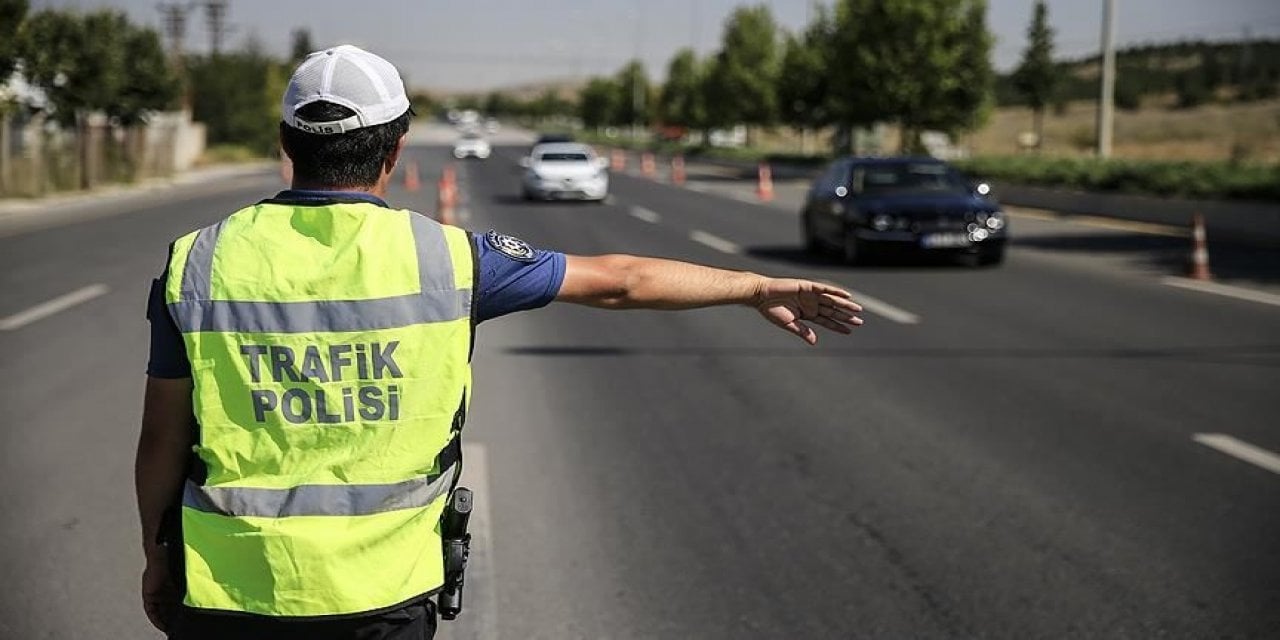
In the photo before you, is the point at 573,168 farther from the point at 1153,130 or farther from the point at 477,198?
the point at 1153,130

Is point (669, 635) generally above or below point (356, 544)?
below

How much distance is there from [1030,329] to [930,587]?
800 cm

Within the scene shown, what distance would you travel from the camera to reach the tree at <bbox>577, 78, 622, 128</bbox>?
499 feet

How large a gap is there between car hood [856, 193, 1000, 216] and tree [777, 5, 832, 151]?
4614 cm

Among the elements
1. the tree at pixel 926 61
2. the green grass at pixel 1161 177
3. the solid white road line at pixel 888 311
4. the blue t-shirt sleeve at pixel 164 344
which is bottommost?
the solid white road line at pixel 888 311

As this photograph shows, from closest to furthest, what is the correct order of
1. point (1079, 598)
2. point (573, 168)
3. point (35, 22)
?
point (1079, 598)
point (35, 22)
point (573, 168)

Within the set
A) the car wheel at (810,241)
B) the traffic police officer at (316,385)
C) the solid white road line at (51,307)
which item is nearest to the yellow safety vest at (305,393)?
the traffic police officer at (316,385)

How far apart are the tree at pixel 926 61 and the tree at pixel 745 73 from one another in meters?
25.0

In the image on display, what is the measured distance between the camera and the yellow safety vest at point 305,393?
92.0 inches

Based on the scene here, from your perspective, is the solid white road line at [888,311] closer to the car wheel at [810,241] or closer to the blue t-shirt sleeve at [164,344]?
the car wheel at [810,241]

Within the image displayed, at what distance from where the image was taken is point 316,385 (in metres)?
2.36

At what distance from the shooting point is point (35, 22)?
30562mm

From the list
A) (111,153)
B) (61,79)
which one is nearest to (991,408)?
(61,79)

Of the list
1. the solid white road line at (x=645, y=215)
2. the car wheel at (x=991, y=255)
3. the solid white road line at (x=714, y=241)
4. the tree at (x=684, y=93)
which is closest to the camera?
the car wheel at (x=991, y=255)
